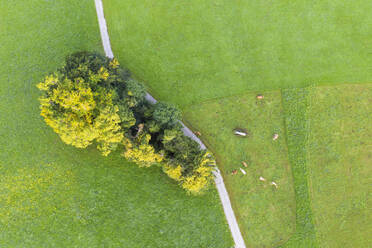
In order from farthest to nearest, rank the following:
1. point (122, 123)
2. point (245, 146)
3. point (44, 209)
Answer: point (245, 146) < point (44, 209) < point (122, 123)

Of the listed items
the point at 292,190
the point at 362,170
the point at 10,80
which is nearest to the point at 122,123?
the point at 10,80

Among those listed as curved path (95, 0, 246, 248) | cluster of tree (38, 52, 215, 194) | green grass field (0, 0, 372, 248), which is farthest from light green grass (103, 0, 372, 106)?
cluster of tree (38, 52, 215, 194)

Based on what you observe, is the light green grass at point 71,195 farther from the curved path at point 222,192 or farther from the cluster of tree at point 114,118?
the cluster of tree at point 114,118

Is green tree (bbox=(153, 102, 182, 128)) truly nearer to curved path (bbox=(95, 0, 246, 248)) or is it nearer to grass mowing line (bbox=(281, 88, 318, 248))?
curved path (bbox=(95, 0, 246, 248))

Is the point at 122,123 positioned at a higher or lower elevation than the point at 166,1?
lower

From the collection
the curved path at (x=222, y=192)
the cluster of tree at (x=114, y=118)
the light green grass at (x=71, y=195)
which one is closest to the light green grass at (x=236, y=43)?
the curved path at (x=222, y=192)

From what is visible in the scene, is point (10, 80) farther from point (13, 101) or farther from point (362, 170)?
point (362, 170)
